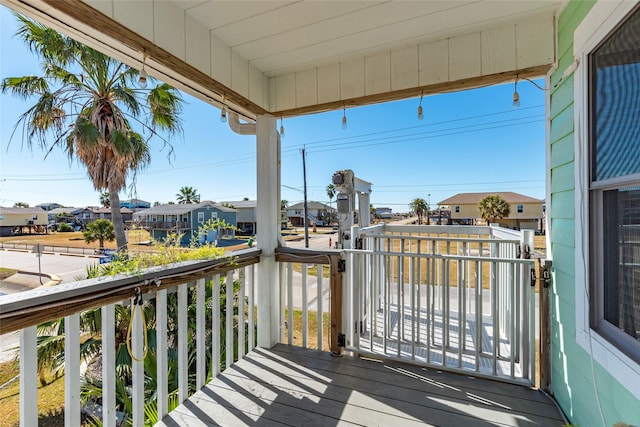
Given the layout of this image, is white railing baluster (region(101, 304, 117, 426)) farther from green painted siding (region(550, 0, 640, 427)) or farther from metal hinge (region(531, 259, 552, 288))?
metal hinge (region(531, 259, 552, 288))

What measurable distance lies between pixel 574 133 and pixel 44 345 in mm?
3831

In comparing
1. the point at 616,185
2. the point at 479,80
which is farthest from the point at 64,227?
the point at 616,185

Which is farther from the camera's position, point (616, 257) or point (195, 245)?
point (195, 245)

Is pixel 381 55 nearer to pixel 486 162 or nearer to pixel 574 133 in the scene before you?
pixel 574 133

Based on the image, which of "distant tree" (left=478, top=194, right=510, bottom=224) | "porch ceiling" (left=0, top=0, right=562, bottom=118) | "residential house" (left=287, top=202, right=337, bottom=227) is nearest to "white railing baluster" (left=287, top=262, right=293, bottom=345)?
"porch ceiling" (left=0, top=0, right=562, bottom=118)

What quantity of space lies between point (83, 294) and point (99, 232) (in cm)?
217

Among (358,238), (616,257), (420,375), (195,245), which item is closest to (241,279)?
(195,245)

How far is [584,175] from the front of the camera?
4.24 feet

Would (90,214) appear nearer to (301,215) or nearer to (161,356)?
(161,356)

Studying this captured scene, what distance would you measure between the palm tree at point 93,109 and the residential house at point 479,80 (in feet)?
4.57

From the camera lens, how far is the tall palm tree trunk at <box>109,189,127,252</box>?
3.57 m

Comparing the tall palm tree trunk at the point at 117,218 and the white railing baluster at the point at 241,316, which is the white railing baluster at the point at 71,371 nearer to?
the white railing baluster at the point at 241,316

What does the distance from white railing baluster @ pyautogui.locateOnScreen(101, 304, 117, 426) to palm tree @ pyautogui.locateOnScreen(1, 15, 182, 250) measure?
1505mm

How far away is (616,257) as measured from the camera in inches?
Answer: 44.3
